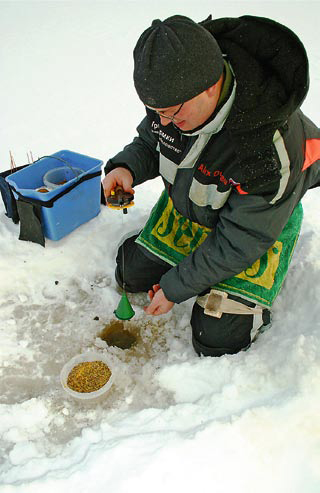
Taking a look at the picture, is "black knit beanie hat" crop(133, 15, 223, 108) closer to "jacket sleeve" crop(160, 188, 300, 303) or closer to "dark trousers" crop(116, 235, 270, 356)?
"jacket sleeve" crop(160, 188, 300, 303)

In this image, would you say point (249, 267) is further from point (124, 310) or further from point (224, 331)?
point (124, 310)

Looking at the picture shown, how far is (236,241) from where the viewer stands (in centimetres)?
148

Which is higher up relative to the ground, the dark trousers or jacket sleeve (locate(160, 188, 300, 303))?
jacket sleeve (locate(160, 188, 300, 303))

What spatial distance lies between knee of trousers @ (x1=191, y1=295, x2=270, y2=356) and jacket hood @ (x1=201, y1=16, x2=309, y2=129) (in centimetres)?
81

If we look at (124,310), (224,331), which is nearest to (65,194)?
(124,310)

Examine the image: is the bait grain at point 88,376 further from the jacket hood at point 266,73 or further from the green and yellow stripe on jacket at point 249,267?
the jacket hood at point 266,73

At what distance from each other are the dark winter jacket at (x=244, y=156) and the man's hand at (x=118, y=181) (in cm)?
A: 19

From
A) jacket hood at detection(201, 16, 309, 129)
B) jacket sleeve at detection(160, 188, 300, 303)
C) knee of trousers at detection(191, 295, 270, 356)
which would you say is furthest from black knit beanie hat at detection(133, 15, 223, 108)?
knee of trousers at detection(191, 295, 270, 356)

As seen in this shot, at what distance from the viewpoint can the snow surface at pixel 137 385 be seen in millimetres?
1268

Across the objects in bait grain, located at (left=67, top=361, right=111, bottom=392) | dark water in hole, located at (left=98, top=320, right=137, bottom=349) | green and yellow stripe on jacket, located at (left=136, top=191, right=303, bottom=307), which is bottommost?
dark water in hole, located at (left=98, top=320, right=137, bottom=349)

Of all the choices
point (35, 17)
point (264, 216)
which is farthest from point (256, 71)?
point (35, 17)

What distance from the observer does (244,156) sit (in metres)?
1.32

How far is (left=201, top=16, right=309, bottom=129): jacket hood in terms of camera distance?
4.03 ft

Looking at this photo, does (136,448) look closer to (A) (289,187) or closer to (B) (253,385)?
(B) (253,385)
